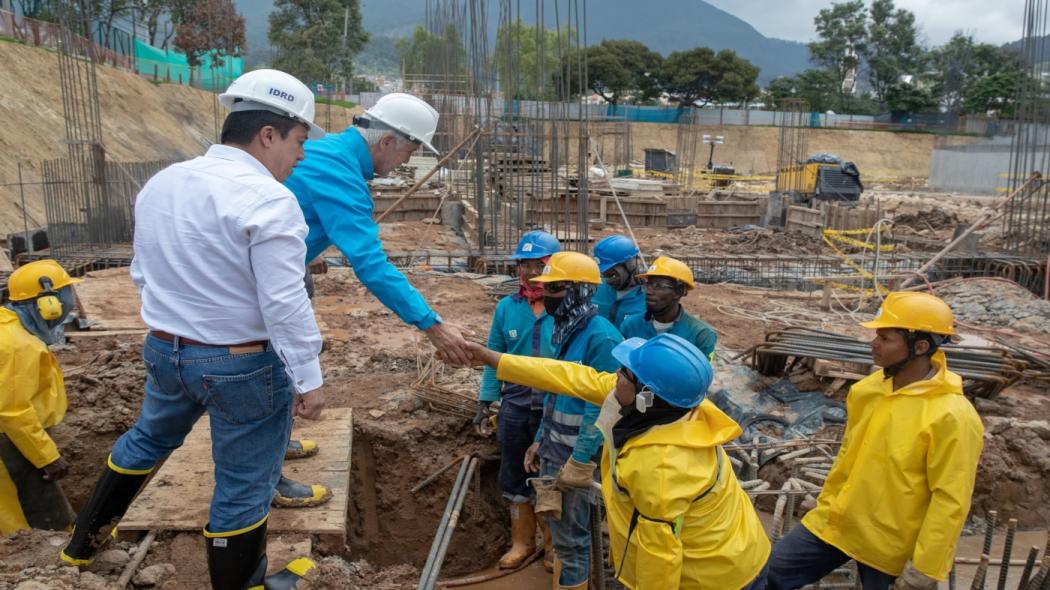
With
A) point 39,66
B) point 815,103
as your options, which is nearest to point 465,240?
point 39,66

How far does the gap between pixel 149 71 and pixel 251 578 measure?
1646 inches

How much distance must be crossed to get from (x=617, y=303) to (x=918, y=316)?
7.57ft

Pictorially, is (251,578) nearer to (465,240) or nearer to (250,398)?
(250,398)

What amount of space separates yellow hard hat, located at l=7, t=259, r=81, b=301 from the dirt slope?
12.3 m

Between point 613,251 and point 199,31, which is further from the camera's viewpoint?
point 199,31

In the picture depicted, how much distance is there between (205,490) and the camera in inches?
146

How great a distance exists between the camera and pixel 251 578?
2.74m

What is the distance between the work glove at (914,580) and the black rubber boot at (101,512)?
302cm

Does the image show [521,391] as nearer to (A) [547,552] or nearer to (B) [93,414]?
(A) [547,552]

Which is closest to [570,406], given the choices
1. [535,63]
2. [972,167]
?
[535,63]

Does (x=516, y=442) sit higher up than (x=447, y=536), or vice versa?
(x=516, y=442)

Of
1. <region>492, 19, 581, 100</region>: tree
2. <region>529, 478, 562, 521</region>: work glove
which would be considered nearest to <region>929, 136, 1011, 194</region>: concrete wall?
<region>492, 19, 581, 100</region>: tree

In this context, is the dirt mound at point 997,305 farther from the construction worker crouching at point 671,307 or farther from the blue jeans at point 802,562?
the blue jeans at point 802,562

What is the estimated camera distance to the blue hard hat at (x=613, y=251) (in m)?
5.17
